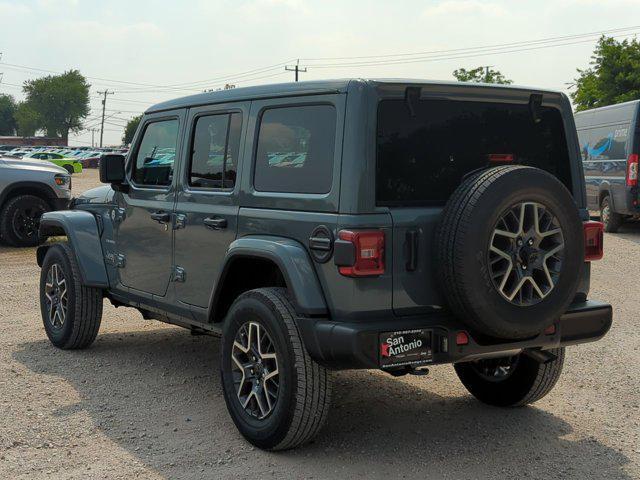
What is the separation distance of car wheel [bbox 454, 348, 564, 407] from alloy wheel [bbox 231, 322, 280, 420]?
4.99ft

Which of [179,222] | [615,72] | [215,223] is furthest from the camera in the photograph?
[615,72]

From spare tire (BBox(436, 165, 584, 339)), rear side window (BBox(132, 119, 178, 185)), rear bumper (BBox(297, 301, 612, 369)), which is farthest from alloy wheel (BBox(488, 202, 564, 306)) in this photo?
rear side window (BBox(132, 119, 178, 185))

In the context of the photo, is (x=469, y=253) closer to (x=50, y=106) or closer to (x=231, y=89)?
(x=231, y=89)

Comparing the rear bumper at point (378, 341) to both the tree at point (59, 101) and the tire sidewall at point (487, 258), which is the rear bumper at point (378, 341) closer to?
the tire sidewall at point (487, 258)

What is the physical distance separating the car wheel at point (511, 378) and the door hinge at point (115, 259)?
2518 mm

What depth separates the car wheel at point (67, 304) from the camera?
6.50 meters

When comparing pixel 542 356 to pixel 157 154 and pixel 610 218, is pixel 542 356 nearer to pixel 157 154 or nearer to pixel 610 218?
pixel 157 154

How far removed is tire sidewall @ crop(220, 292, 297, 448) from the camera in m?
4.23

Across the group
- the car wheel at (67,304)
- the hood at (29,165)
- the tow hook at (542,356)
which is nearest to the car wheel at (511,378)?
the tow hook at (542,356)

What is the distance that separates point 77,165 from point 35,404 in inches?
1677

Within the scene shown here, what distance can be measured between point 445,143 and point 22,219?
10497 millimetres

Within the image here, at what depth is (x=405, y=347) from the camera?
4.09 meters

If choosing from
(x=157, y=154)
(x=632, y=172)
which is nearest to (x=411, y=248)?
(x=157, y=154)

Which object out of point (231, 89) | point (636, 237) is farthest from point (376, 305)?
point (636, 237)
